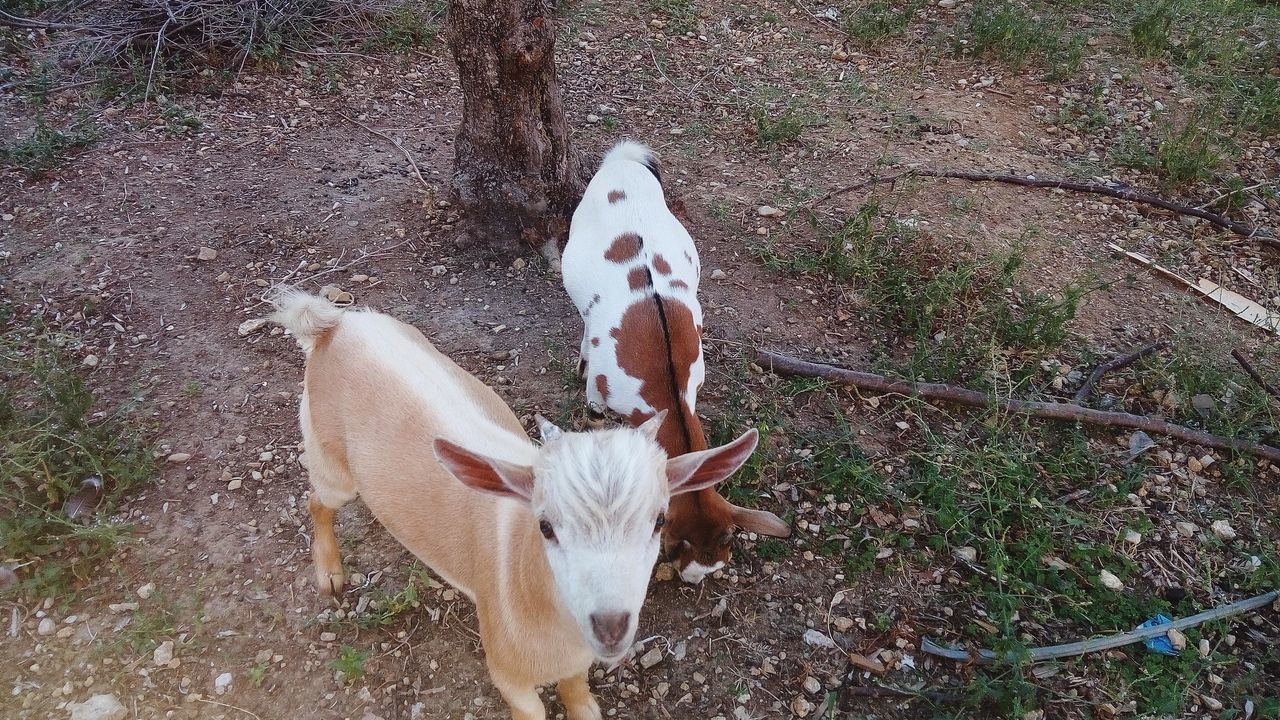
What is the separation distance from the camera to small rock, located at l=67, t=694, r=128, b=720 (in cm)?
262

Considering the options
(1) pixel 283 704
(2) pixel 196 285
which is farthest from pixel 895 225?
(2) pixel 196 285

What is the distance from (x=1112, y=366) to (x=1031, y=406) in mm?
751

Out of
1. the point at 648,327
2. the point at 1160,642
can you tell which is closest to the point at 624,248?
the point at 648,327

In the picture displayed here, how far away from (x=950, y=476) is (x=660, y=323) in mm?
1612

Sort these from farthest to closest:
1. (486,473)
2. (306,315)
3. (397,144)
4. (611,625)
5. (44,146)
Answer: (397,144), (44,146), (306,315), (486,473), (611,625)

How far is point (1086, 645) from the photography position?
2727 mm

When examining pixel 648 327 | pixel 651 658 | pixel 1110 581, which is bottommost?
pixel 651 658

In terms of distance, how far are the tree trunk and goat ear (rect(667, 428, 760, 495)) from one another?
2.73m

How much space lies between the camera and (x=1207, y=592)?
299 cm

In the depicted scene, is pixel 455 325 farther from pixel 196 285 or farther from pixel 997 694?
pixel 997 694

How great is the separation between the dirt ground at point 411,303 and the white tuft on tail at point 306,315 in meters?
1.02

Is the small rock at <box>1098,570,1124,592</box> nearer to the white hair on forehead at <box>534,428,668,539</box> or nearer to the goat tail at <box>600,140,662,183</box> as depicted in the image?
the white hair on forehead at <box>534,428,668,539</box>

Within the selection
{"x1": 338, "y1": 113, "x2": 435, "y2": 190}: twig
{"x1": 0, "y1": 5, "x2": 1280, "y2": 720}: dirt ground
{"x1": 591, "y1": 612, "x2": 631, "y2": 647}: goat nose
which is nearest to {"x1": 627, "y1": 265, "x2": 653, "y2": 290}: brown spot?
{"x1": 0, "y1": 5, "x2": 1280, "y2": 720}: dirt ground

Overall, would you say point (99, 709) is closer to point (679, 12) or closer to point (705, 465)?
point (705, 465)
